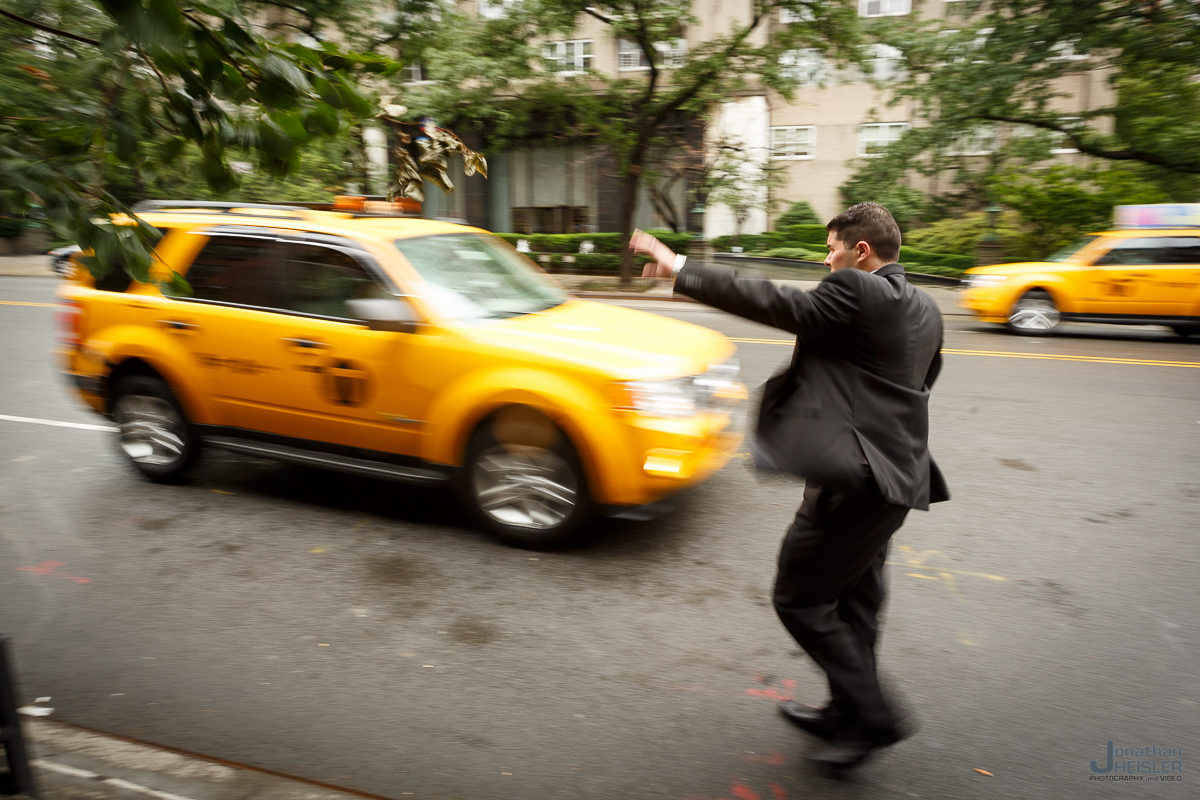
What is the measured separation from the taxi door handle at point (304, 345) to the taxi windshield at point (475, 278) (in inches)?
28.3

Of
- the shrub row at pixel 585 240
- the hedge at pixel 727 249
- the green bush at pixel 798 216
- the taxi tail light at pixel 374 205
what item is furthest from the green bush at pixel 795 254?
the taxi tail light at pixel 374 205

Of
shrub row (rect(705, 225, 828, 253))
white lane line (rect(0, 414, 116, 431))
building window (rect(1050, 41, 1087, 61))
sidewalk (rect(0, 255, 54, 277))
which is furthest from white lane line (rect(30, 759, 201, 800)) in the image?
shrub row (rect(705, 225, 828, 253))

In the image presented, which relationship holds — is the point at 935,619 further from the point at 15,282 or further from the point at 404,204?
the point at 15,282

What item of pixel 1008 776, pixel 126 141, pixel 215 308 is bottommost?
pixel 1008 776

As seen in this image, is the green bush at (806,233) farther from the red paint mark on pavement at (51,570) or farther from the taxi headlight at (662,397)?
the red paint mark on pavement at (51,570)

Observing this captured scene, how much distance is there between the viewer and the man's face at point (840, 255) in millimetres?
Result: 2666

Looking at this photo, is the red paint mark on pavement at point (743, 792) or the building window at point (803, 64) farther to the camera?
the building window at point (803, 64)

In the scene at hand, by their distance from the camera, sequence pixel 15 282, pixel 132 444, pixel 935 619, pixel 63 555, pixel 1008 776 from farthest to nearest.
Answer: pixel 15 282 < pixel 132 444 < pixel 63 555 < pixel 935 619 < pixel 1008 776

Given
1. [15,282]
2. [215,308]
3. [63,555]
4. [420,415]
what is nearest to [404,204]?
[215,308]

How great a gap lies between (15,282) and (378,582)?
21426 mm

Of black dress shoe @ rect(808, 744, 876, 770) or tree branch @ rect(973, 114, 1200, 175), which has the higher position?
tree branch @ rect(973, 114, 1200, 175)

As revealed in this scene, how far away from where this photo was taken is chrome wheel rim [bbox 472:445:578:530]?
464cm

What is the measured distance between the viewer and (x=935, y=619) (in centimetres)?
400

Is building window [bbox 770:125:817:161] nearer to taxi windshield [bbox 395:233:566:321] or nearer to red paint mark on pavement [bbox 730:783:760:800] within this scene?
taxi windshield [bbox 395:233:566:321]
